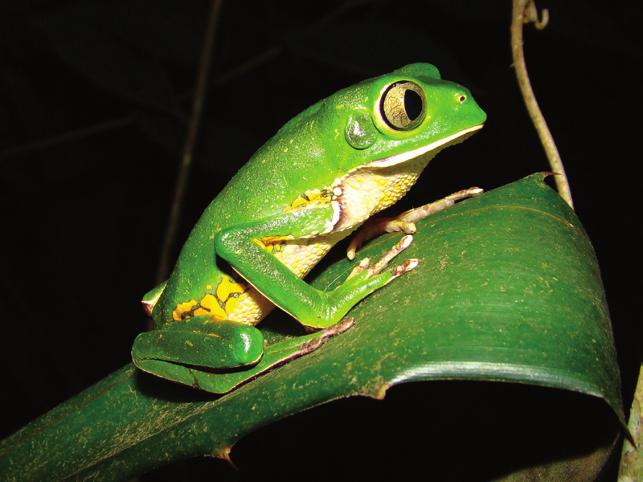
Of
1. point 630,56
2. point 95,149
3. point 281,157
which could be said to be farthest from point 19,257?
point 630,56

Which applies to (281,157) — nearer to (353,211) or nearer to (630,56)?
(353,211)

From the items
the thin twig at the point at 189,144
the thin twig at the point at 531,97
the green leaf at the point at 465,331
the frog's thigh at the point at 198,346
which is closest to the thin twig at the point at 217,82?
the thin twig at the point at 189,144

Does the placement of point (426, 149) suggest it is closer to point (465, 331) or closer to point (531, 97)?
point (531, 97)

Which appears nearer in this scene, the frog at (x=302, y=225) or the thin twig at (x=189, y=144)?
the frog at (x=302, y=225)

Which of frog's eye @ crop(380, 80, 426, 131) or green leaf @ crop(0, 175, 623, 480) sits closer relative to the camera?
green leaf @ crop(0, 175, 623, 480)

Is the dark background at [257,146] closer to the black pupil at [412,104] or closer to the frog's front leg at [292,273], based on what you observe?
the frog's front leg at [292,273]

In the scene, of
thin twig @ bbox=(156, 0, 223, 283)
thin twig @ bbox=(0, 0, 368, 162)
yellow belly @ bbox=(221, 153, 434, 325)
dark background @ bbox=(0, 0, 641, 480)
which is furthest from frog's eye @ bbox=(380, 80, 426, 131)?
thin twig @ bbox=(0, 0, 368, 162)

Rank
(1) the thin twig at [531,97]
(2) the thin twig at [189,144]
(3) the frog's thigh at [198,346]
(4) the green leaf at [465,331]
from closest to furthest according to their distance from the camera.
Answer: (4) the green leaf at [465,331]
(1) the thin twig at [531,97]
(3) the frog's thigh at [198,346]
(2) the thin twig at [189,144]

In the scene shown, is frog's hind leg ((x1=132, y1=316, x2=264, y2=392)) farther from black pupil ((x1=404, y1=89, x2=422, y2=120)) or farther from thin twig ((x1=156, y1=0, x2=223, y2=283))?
thin twig ((x1=156, y1=0, x2=223, y2=283))
